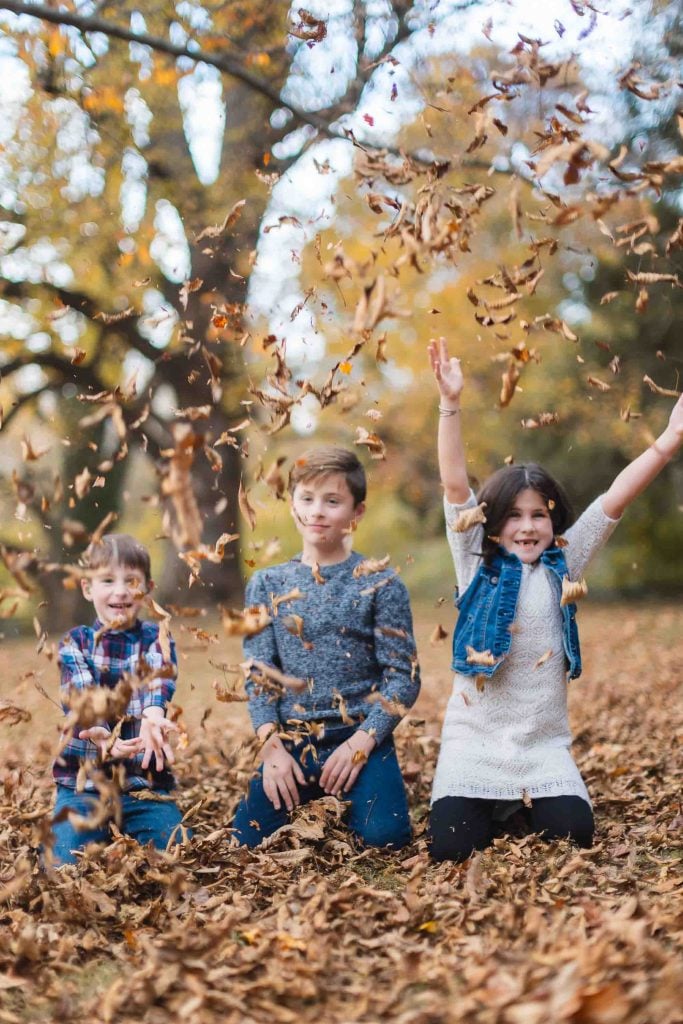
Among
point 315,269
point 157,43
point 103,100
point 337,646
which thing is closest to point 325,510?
point 337,646

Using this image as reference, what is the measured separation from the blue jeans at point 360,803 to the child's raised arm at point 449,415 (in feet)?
3.43

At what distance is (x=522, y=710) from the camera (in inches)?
144

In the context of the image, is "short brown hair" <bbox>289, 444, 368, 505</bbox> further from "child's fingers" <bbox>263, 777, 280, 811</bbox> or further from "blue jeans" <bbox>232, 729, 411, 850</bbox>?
"child's fingers" <bbox>263, 777, 280, 811</bbox>

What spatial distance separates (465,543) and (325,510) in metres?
0.53

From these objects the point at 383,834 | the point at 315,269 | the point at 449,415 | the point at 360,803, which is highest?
the point at 315,269

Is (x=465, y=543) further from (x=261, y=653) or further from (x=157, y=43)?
(x=157, y=43)

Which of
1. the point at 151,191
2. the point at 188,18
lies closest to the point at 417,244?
the point at 188,18

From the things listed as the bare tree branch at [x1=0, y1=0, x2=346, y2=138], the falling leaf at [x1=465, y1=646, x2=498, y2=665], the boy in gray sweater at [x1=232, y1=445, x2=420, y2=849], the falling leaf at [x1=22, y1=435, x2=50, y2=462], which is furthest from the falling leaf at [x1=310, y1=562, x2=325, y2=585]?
the bare tree branch at [x1=0, y1=0, x2=346, y2=138]

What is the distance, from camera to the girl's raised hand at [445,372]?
3.45 metres

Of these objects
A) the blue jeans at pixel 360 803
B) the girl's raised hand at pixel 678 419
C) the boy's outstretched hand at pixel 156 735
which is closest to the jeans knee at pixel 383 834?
the blue jeans at pixel 360 803

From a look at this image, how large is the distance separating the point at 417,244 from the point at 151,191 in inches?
326

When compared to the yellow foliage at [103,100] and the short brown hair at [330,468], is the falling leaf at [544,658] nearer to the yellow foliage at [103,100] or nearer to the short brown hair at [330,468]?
the short brown hair at [330,468]

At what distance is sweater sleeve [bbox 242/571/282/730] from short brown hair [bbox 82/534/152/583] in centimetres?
41

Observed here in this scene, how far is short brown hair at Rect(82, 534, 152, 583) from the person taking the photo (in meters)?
3.64
